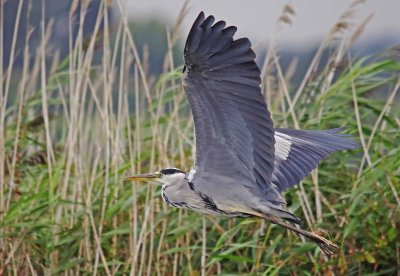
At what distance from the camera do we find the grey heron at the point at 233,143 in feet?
11.2

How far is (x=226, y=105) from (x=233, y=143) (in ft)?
0.76

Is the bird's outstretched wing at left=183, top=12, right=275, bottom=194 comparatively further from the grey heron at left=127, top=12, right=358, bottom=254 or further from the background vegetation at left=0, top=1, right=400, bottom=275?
the background vegetation at left=0, top=1, right=400, bottom=275

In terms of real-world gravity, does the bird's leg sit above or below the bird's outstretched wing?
below

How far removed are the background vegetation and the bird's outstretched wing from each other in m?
0.74

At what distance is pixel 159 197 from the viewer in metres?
4.98

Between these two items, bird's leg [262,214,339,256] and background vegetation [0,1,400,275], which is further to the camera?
background vegetation [0,1,400,275]

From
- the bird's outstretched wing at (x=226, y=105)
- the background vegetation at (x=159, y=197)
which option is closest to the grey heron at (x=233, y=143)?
the bird's outstretched wing at (x=226, y=105)

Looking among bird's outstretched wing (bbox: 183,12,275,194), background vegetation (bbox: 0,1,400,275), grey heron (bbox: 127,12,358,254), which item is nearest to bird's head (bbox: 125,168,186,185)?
grey heron (bbox: 127,12,358,254)

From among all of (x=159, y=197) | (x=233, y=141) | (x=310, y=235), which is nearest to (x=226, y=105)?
(x=233, y=141)

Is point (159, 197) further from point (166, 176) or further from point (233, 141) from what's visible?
point (233, 141)

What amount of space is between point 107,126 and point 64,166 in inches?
18.2

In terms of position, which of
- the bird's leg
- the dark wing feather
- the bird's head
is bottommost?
the bird's leg

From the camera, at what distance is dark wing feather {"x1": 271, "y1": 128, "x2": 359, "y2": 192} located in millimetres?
4113

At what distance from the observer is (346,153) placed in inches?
194
